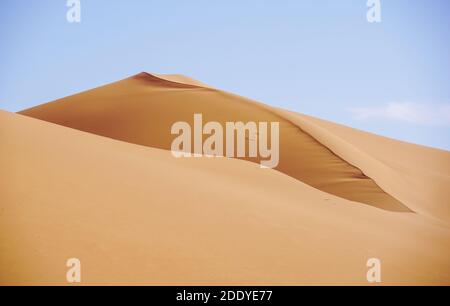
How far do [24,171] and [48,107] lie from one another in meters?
21.3

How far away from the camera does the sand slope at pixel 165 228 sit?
4.98m

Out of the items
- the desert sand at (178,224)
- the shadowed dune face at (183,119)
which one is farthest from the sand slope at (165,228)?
the shadowed dune face at (183,119)

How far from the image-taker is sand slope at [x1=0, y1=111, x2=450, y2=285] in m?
4.98

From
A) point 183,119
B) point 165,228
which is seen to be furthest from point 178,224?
point 183,119

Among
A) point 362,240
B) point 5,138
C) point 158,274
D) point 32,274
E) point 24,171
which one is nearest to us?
point 32,274

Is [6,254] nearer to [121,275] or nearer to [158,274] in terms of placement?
[121,275]

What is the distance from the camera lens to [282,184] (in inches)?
453

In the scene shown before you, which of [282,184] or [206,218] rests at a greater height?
[282,184]

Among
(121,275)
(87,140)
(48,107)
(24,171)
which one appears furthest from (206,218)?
(48,107)

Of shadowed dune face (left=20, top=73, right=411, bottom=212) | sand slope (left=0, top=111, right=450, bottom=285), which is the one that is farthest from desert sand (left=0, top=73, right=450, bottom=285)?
shadowed dune face (left=20, top=73, right=411, bottom=212)

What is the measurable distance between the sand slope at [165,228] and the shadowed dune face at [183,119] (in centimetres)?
500
